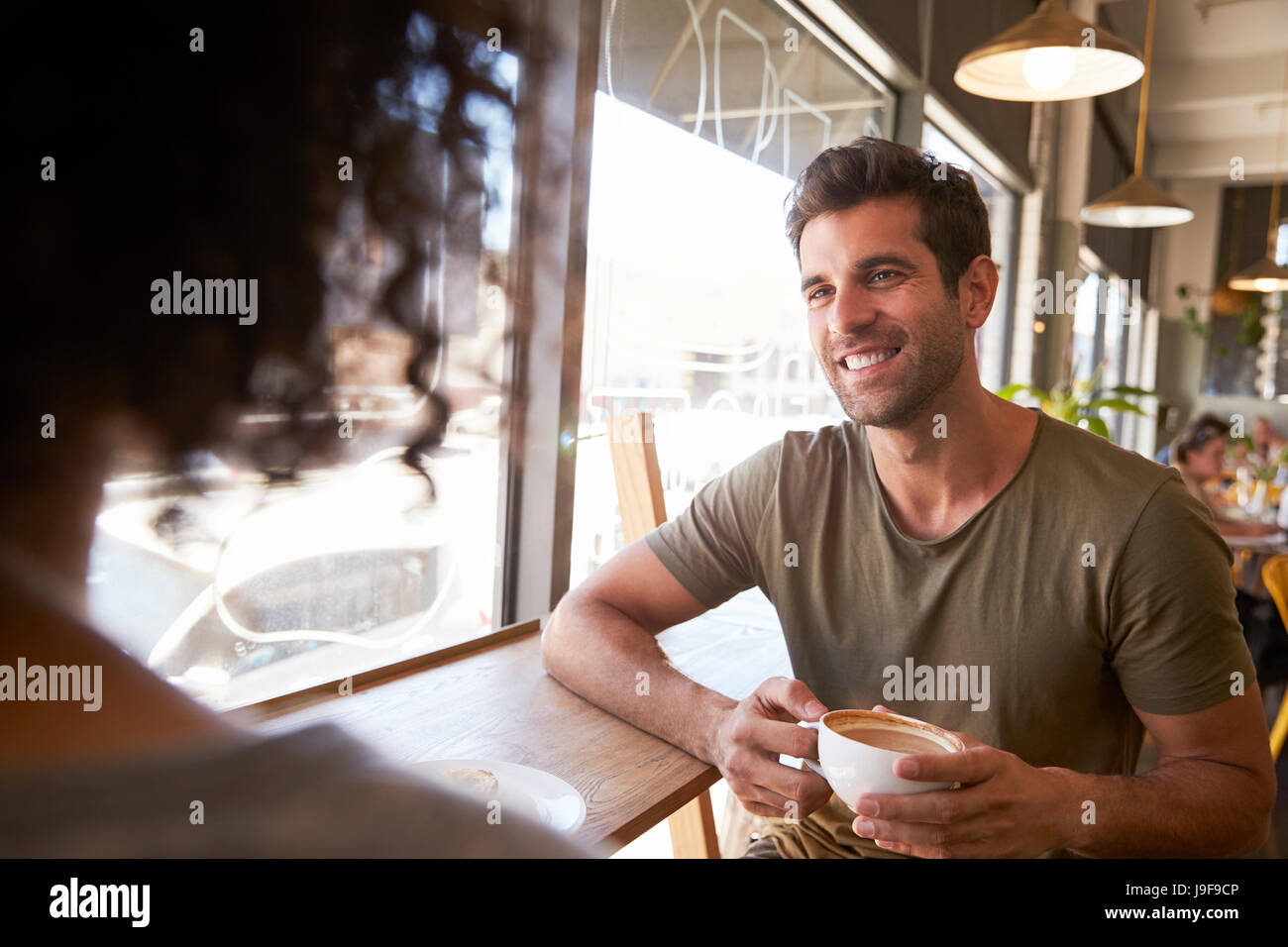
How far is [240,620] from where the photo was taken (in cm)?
114

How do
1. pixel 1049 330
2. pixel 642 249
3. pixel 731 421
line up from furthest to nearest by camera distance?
pixel 1049 330
pixel 731 421
pixel 642 249

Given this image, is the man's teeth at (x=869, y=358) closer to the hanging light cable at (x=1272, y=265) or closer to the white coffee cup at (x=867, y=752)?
the white coffee cup at (x=867, y=752)

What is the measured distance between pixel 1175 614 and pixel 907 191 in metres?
0.58

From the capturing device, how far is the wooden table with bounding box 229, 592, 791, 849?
0.84m

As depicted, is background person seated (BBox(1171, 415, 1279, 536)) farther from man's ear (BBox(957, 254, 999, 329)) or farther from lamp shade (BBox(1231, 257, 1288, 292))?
man's ear (BBox(957, 254, 999, 329))

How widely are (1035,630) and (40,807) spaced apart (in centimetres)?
93

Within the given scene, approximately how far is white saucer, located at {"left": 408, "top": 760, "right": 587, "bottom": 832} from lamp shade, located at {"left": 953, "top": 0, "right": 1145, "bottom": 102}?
1746 mm

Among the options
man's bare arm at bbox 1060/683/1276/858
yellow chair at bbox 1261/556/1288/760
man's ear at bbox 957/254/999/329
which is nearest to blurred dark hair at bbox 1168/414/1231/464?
yellow chair at bbox 1261/556/1288/760

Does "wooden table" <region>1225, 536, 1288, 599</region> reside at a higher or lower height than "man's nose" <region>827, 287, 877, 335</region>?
lower

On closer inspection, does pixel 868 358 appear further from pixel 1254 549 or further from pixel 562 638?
pixel 1254 549

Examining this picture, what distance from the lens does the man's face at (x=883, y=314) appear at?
111 centimetres

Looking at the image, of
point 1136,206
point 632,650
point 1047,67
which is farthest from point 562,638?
point 1136,206
